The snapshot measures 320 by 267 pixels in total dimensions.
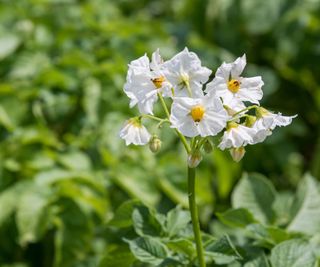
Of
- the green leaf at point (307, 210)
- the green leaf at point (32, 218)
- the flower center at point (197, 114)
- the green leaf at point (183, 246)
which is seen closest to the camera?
the flower center at point (197, 114)

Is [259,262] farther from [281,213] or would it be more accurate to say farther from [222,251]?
[281,213]

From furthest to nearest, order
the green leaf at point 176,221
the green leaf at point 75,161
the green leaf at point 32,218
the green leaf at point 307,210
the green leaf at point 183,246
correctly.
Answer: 1. the green leaf at point 75,161
2. the green leaf at point 32,218
3. the green leaf at point 307,210
4. the green leaf at point 176,221
5. the green leaf at point 183,246

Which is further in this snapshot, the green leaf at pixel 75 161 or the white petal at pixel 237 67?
the green leaf at pixel 75 161

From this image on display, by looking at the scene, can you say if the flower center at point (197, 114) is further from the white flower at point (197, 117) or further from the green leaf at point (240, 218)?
the green leaf at point (240, 218)

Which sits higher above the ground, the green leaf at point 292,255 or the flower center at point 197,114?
the flower center at point 197,114

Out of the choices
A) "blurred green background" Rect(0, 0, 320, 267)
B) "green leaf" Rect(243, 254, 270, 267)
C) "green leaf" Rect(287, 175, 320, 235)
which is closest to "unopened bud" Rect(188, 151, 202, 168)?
"green leaf" Rect(243, 254, 270, 267)

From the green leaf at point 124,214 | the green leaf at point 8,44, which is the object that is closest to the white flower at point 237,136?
the green leaf at point 124,214

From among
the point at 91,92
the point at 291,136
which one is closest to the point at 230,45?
the point at 291,136
